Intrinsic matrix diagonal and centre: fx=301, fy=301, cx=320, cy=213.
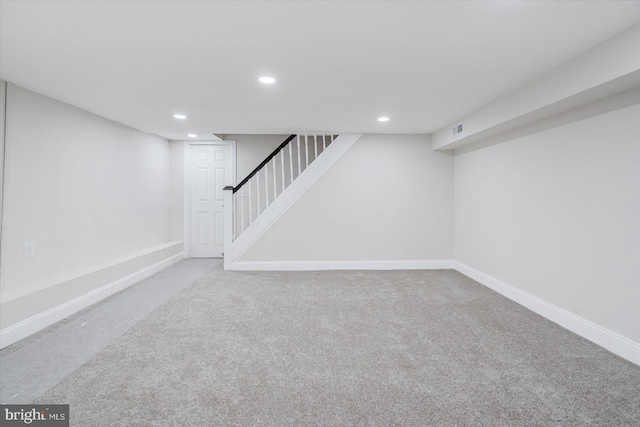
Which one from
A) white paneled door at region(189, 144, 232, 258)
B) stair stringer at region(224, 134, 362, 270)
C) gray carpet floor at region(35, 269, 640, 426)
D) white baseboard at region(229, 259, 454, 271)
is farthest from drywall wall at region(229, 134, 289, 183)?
gray carpet floor at region(35, 269, 640, 426)

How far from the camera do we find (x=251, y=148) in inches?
220

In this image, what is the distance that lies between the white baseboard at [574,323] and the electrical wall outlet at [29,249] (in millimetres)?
4884

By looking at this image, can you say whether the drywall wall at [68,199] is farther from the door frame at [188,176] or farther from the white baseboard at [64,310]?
the door frame at [188,176]

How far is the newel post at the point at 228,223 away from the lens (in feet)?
15.7

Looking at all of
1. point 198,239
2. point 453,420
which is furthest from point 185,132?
point 453,420

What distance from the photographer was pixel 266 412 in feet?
5.34

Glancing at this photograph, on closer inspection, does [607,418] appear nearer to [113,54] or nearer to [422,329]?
[422,329]

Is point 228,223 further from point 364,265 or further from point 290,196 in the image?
point 364,265

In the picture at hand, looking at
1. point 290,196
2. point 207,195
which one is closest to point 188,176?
point 207,195

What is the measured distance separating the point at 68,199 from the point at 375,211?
3944mm

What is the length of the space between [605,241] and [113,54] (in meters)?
3.89

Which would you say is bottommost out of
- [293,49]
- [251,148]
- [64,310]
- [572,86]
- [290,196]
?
[64,310]

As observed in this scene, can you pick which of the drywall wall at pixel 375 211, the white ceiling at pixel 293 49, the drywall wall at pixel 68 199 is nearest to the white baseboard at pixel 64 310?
the drywall wall at pixel 68 199

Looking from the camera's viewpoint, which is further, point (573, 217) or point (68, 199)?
point (68, 199)
